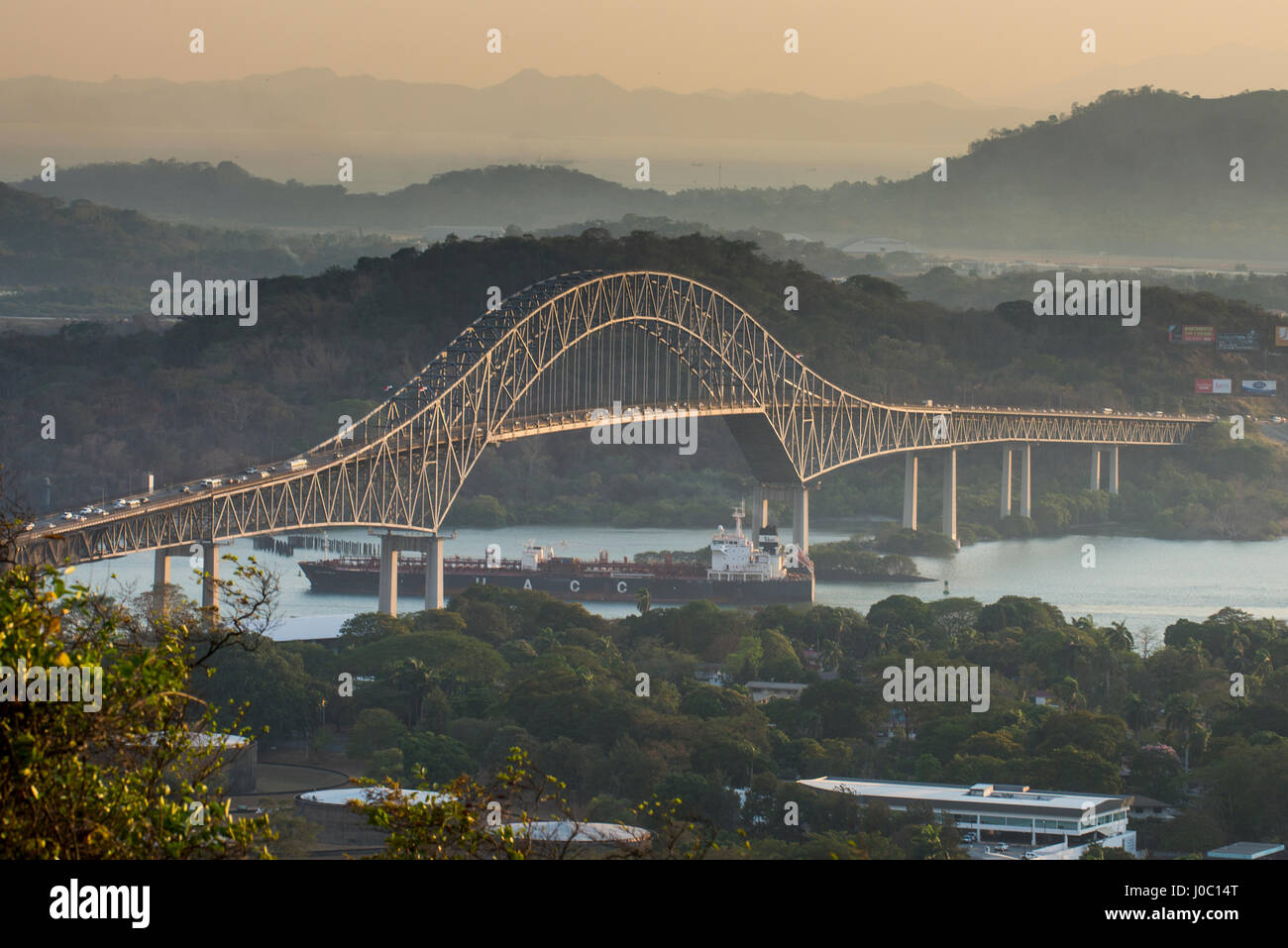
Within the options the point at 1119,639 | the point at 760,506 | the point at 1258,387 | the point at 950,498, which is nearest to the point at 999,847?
the point at 1119,639

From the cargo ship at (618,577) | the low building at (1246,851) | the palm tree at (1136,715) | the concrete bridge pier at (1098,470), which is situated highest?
the concrete bridge pier at (1098,470)

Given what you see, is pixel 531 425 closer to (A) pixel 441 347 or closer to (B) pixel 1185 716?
(B) pixel 1185 716

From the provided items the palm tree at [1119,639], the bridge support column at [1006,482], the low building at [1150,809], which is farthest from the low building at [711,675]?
Result: the bridge support column at [1006,482]

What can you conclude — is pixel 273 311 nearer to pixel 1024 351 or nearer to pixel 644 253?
pixel 644 253

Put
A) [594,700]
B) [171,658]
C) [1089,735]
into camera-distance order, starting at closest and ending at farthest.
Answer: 1. [171,658]
2. [1089,735]
3. [594,700]

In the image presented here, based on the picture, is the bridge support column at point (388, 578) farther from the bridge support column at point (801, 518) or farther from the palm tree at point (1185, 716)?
the bridge support column at point (801, 518)

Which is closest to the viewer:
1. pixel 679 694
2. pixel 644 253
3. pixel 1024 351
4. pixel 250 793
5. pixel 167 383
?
pixel 250 793
